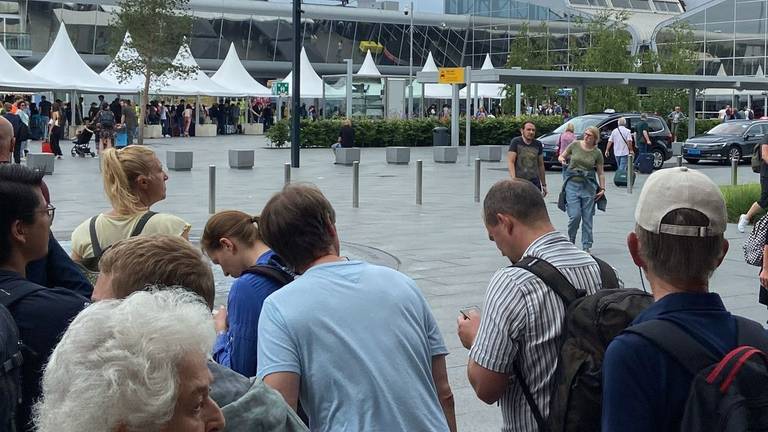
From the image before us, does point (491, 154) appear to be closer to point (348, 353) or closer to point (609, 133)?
point (609, 133)

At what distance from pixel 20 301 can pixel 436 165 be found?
28.8m

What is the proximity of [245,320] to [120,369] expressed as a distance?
1.78 metres

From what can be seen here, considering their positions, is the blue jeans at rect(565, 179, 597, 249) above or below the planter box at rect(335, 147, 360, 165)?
below

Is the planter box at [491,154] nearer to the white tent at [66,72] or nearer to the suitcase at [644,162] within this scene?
the suitcase at [644,162]

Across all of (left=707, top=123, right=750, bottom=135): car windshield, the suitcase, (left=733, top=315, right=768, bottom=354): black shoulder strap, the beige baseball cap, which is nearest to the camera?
(left=733, top=315, right=768, bottom=354): black shoulder strap

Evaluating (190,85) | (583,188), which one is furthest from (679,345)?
(190,85)

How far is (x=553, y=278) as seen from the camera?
3445 millimetres

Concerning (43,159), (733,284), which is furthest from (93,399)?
(43,159)

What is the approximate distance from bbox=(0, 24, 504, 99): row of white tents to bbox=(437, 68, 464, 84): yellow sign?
11400mm

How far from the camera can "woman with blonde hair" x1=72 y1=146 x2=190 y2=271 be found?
4.77 meters

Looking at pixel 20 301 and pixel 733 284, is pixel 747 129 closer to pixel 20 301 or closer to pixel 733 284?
pixel 733 284

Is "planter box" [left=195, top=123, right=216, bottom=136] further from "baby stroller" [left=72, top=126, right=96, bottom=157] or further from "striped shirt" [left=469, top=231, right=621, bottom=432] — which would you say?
"striped shirt" [left=469, top=231, right=621, bottom=432]

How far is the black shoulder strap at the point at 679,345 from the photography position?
2453 mm

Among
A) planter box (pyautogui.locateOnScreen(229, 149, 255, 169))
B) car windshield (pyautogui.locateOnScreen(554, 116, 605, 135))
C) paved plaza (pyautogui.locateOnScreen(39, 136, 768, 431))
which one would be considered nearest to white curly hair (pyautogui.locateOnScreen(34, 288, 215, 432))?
paved plaza (pyautogui.locateOnScreen(39, 136, 768, 431))
